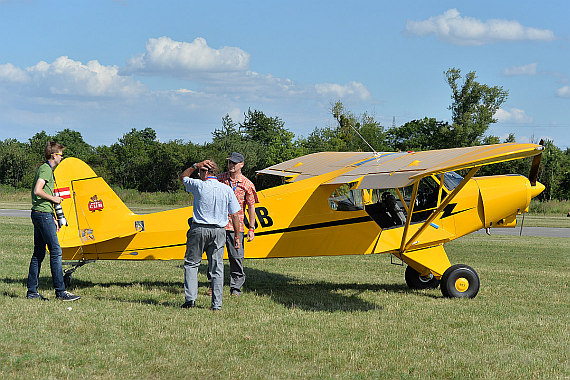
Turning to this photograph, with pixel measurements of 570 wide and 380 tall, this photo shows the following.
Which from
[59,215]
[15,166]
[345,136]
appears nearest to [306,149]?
[345,136]

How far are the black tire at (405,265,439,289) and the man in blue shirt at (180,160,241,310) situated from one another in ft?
11.9

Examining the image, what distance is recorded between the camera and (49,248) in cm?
700

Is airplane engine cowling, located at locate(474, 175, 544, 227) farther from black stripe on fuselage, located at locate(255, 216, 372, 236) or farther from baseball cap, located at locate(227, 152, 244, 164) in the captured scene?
baseball cap, located at locate(227, 152, 244, 164)

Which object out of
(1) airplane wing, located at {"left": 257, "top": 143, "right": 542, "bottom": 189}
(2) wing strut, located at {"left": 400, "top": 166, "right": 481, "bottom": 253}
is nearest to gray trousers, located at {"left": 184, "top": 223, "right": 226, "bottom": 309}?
(1) airplane wing, located at {"left": 257, "top": 143, "right": 542, "bottom": 189}

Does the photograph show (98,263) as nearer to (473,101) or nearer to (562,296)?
(562,296)

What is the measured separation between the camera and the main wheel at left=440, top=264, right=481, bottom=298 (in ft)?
26.9

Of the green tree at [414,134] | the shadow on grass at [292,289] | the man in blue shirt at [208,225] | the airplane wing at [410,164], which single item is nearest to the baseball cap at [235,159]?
the man in blue shirt at [208,225]

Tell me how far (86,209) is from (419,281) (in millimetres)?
5309

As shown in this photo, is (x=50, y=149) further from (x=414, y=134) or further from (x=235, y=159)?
(x=414, y=134)

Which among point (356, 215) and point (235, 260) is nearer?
point (235, 260)

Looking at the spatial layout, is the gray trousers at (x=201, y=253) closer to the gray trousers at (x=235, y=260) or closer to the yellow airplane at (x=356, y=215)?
the gray trousers at (x=235, y=260)

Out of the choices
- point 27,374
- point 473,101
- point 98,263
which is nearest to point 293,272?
point 98,263

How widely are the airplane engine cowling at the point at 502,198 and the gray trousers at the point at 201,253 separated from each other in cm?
428

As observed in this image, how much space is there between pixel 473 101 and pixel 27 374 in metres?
51.9
